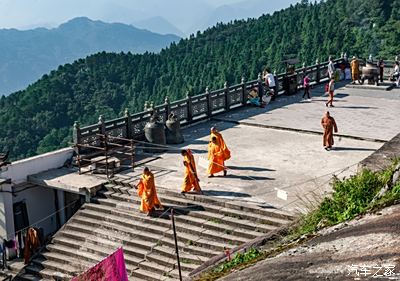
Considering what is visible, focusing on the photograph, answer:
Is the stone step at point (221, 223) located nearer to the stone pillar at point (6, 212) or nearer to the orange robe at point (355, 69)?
the stone pillar at point (6, 212)

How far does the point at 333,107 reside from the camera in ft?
74.9

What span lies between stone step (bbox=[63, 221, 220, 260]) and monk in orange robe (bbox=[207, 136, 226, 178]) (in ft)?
9.06

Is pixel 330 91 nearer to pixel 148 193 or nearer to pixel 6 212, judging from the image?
pixel 148 193

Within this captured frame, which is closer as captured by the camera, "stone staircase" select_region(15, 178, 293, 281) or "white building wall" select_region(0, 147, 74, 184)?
"stone staircase" select_region(15, 178, 293, 281)

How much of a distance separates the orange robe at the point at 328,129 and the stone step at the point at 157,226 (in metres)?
5.72

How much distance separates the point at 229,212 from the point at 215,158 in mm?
2241

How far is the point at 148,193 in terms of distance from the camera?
1352cm

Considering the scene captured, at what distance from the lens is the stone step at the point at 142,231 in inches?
489

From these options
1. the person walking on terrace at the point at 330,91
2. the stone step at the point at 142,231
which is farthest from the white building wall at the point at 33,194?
the person walking on terrace at the point at 330,91

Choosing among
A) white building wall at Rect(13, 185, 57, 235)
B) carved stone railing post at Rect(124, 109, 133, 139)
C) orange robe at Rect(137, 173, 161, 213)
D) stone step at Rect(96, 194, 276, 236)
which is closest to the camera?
stone step at Rect(96, 194, 276, 236)

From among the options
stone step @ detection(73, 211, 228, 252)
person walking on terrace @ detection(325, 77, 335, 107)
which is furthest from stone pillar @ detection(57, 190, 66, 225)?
person walking on terrace @ detection(325, 77, 335, 107)

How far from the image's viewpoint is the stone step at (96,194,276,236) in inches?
490

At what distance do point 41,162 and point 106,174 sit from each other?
183cm

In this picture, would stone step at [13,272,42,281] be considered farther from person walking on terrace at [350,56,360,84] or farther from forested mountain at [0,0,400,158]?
forested mountain at [0,0,400,158]
